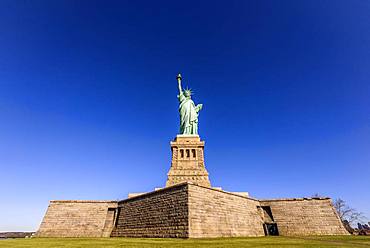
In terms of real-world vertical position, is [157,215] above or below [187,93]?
below

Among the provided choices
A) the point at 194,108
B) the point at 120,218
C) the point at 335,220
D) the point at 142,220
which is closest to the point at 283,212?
the point at 335,220

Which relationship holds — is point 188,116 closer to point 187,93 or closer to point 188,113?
point 188,113

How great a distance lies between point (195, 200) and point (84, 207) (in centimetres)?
1464

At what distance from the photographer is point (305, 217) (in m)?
22.1

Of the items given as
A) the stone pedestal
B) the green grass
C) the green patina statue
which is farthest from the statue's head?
the green grass

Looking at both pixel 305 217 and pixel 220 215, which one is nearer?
pixel 220 215

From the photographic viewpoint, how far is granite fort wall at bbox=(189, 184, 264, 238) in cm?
1516

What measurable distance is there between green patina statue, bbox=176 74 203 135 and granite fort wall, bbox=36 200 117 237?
14561 mm

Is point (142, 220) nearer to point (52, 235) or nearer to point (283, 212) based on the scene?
point (52, 235)

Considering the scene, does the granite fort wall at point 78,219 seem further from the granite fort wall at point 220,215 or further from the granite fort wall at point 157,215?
the granite fort wall at point 220,215

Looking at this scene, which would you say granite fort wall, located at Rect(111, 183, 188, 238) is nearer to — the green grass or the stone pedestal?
the green grass

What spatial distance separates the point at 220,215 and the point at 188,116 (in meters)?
19.1

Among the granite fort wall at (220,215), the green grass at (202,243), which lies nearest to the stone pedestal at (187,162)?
the granite fort wall at (220,215)

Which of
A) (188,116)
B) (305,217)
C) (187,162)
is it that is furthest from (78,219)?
(305,217)
